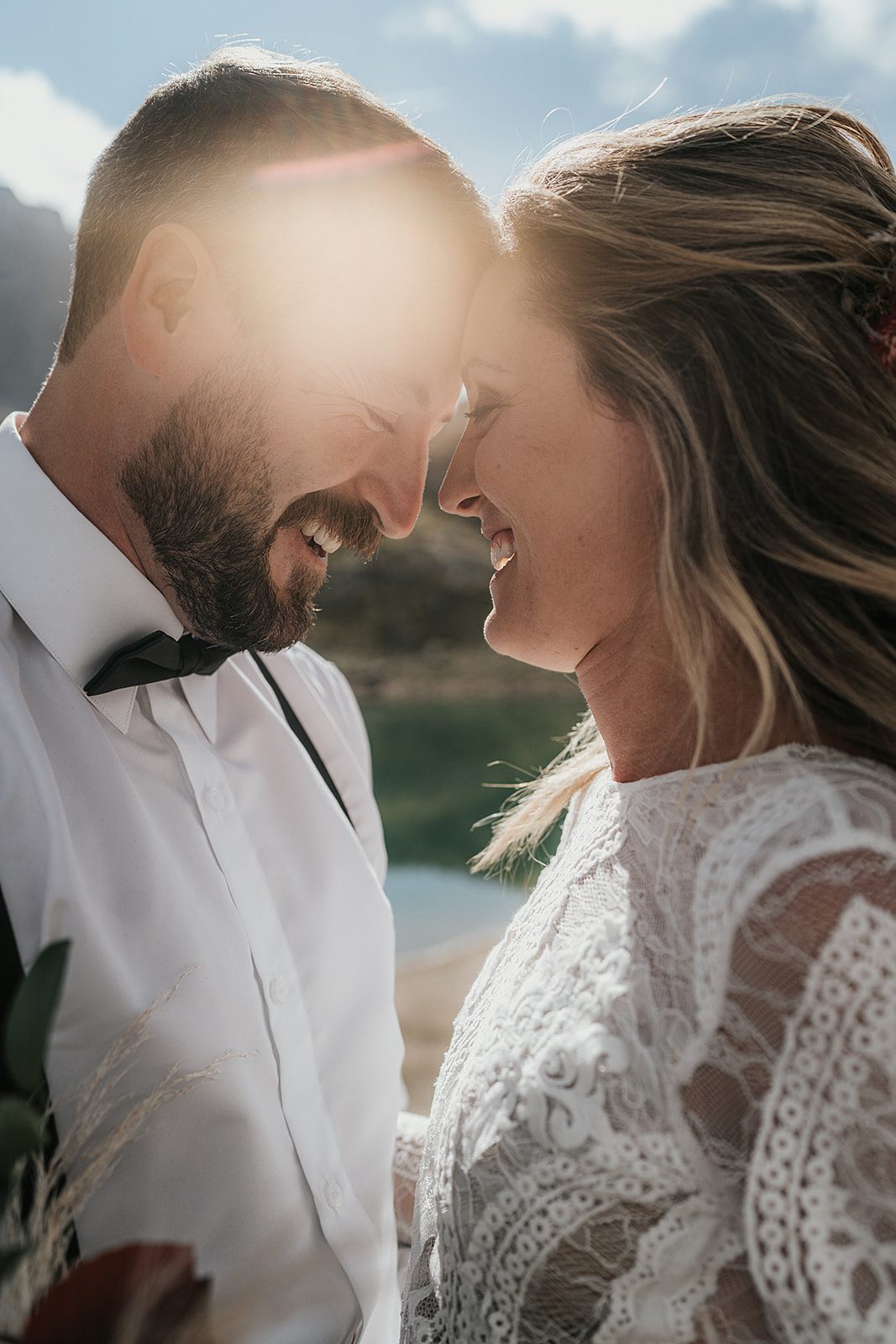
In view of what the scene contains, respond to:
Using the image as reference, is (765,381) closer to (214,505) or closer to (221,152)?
(214,505)

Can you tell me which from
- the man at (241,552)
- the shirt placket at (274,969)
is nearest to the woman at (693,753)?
the shirt placket at (274,969)

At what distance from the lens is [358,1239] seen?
158 centimetres

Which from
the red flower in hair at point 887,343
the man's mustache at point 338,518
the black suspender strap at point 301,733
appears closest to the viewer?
the red flower in hair at point 887,343

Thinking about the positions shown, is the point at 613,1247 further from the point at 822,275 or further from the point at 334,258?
the point at 334,258

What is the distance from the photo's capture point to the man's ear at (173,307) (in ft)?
6.01

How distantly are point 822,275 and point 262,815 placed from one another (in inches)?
50.7

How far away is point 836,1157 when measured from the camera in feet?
3.11

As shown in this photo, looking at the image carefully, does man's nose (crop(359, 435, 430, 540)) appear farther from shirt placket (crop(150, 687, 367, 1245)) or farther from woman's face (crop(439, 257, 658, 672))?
shirt placket (crop(150, 687, 367, 1245))

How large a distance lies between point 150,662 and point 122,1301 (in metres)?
1.17

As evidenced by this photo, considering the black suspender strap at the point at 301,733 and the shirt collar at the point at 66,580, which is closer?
the shirt collar at the point at 66,580

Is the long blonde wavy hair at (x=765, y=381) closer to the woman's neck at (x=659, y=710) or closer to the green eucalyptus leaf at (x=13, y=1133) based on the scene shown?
the woman's neck at (x=659, y=710)

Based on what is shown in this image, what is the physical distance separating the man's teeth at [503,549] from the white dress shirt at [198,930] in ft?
2.01

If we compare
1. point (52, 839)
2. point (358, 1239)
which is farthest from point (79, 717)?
point (358, 1239)

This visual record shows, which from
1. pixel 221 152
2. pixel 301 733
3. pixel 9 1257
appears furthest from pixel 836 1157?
pixel 221 152
